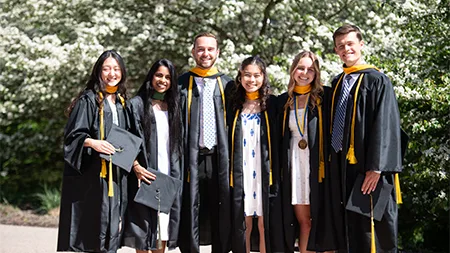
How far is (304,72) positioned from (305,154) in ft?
2.08

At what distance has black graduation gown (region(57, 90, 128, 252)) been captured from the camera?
4.52m

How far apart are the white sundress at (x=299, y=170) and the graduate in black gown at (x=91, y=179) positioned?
53.1 inches

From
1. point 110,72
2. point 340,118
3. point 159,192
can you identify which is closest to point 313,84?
point 340,118

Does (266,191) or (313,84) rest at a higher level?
(313,84)

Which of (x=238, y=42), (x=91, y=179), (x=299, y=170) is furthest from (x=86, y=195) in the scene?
(x=238, y=42)

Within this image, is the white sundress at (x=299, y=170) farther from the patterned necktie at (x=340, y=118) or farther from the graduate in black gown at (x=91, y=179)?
the graduate in black gown at (x=91, y=179)

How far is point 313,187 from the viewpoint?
15.3 feet

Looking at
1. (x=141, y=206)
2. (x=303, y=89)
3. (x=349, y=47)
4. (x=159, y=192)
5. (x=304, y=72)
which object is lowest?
(x=141, y=206)

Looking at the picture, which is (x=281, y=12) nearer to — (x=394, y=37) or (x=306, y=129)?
(x=394, y=37)

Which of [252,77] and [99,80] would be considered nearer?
[99,80]

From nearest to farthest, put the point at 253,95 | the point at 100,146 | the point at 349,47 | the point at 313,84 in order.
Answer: the point at 100,146, the point at 349,47, the point at 313,84, the point at 253,95

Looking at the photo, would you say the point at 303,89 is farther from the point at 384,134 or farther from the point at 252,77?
the point at 384,134

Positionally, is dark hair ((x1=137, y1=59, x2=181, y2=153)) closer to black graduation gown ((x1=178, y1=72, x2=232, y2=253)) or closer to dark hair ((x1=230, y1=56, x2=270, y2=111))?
black graduation gown ((x1=178, y1=72, x2=232, y2=253))

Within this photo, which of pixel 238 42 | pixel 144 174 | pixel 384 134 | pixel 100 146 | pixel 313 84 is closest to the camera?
pixel 384 134
